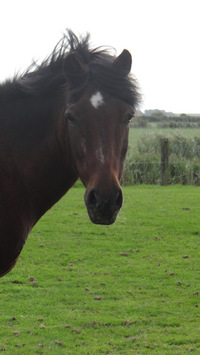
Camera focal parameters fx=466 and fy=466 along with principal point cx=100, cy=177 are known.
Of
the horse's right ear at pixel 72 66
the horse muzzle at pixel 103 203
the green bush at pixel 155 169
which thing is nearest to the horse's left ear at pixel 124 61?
the horse's right ear at pixel 72 66

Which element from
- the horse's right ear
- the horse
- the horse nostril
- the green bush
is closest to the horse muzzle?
the horse nostril

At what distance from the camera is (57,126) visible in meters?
A: 3.25

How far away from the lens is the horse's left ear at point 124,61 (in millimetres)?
3162

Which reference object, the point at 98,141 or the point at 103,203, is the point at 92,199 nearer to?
the point at 103,203

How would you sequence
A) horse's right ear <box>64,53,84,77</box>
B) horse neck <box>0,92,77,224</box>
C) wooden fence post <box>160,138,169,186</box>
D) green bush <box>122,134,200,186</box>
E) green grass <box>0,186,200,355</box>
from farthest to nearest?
1. green bush <box>122,134,200,186</box>
2. wooden fence post <box>160,138,169,186</box>
3. green grass <box>0,186,200,355</box>
4. horse neck <box>0,92,77,224</box>
5. horse's right ear <box>64,53,84,77</box>

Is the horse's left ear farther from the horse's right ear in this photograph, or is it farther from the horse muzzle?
the horse muzzle

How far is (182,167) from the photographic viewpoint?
619 inches

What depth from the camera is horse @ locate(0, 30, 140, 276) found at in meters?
2.90

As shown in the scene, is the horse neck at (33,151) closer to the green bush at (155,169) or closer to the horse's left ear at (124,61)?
the horse's left ear at (124,61)

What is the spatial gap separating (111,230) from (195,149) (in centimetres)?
875

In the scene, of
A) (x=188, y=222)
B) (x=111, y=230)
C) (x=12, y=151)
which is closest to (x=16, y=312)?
(x=12, y=151)

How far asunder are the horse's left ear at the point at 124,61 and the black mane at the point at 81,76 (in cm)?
4

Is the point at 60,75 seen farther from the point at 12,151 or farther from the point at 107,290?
the point at 107,290

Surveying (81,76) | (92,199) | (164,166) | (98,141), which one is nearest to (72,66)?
(81,76)
